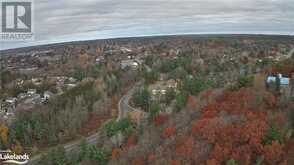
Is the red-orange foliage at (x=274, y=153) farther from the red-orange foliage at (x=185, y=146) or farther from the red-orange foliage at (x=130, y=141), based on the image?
the red-orange foliage at (x=130, y=141)

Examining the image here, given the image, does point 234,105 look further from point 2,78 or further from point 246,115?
point 2,78

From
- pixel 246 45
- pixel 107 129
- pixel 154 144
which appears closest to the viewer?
pixel 154 144

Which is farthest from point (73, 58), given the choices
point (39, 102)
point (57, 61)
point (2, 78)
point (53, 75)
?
point (39, 102)

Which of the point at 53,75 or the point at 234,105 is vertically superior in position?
the point at 234,105

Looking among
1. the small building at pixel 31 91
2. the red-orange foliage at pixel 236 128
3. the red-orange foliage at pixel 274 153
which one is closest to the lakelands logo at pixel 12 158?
the red-orange foliage at pixel 236 128

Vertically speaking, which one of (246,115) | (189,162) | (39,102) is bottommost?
(39,102)

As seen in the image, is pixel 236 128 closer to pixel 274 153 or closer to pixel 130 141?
pixel 274 153
